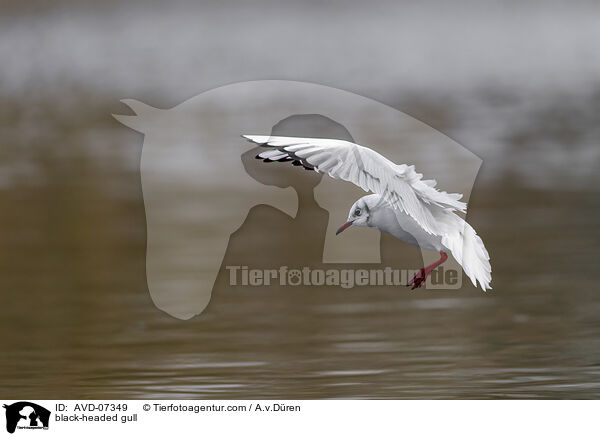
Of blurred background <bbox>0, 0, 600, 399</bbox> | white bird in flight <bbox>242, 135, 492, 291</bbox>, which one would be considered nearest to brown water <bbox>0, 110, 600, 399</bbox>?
blurred background <bbox>0, 0, 600, 399</bbox>

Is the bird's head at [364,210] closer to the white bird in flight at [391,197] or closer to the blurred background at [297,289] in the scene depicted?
the white bird in flight at [391,197]

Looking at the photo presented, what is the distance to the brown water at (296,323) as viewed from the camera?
135 centimetres

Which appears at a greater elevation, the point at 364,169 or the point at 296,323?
the point at 364,169

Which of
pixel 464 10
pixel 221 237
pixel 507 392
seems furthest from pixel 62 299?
pixel 464 10

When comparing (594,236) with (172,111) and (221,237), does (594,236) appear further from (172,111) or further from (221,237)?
(172,111)

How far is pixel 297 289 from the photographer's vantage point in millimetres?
1441

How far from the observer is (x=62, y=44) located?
5.23 feet

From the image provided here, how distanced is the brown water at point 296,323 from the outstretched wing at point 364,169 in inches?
8.1

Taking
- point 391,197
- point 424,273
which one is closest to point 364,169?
point 391,197

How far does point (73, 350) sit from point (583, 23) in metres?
1.19
